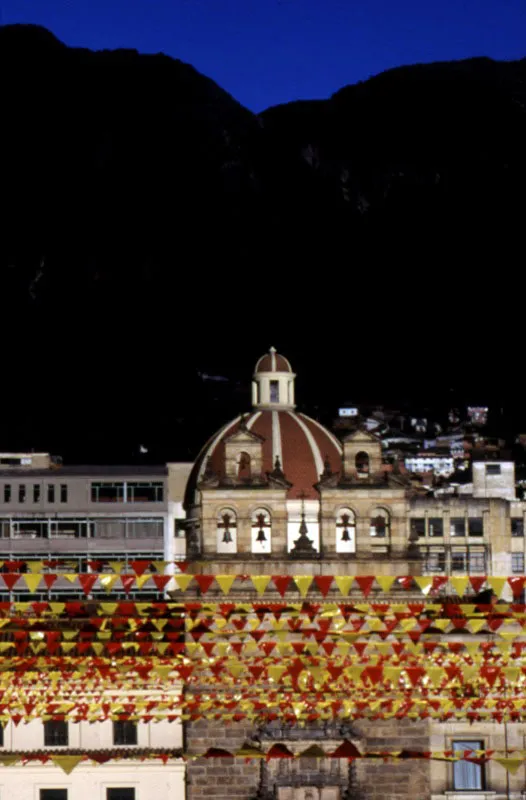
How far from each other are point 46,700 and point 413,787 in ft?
33.5

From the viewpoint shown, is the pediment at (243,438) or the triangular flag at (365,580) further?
the pediment at (243,438)

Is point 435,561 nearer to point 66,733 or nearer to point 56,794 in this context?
point 66,733

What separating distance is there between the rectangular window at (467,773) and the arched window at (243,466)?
967 centimetres

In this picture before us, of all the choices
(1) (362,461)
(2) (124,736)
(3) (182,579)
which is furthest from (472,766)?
(3) (182,579)

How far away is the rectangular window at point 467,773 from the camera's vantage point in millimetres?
47375

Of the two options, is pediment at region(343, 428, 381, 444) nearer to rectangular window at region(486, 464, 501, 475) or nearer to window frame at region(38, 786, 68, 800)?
window frame at region(38, 786, 68, 800)

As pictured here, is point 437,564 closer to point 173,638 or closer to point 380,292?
point 173,638

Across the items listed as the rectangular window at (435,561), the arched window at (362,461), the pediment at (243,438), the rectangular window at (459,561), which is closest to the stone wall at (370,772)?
the arched window at (362,461)

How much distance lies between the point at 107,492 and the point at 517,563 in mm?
22938

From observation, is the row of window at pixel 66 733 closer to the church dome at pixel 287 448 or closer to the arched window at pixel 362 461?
the church dome at pixel 287 448

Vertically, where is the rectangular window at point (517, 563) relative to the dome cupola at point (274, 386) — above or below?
below

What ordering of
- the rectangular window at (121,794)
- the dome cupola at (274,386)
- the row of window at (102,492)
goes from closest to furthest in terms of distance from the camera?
1. the rectangular window at (121,794)
2. the dome cupola at (274,386)
3. the row of window at (102,492)

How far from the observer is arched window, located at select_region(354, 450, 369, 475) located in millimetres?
51706

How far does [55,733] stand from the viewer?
1961 inches
